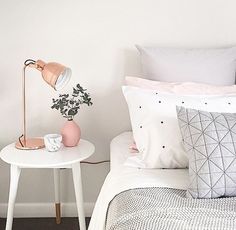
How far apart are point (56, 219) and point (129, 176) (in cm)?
96

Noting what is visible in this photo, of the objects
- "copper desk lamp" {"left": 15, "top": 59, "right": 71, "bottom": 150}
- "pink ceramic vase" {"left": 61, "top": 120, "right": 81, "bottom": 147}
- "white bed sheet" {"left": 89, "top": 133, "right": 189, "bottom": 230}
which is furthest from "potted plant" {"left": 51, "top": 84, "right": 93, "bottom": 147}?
"white bed sheet" {"left": 89, "top": 133, "right": 189, "bottom": 230}

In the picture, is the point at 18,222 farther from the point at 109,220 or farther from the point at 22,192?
the point at 109,220

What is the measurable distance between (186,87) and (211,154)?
0.53m

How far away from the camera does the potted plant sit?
→ 2.12 meters

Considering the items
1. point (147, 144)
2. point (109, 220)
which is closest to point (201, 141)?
point (147, 144)

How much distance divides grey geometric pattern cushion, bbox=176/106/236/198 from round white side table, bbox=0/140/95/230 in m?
0.64

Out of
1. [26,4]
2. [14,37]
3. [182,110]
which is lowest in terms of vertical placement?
[182,110]

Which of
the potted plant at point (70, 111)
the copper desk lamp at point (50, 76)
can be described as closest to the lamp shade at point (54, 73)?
the copper desk lamp at point (50, 76)

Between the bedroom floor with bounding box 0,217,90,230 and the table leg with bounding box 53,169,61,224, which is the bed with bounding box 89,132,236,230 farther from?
the bedroom floor with bounding box 0,217,90,230

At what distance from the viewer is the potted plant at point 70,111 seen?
212 centimetres

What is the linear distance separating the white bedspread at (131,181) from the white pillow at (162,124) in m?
0.05

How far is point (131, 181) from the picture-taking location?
1.60 meters

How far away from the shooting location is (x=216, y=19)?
2256 millimetres

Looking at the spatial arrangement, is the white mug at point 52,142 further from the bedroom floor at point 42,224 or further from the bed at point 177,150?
the bedroom floor at point 42,224
